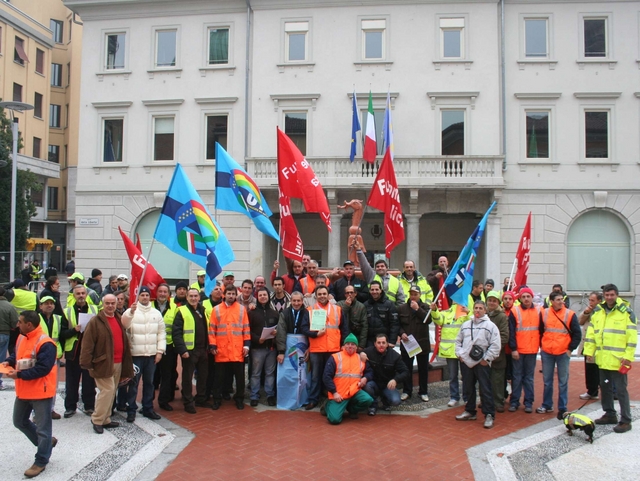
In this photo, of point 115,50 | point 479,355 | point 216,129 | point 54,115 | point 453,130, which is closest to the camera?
point 479,355

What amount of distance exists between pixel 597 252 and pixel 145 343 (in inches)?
757

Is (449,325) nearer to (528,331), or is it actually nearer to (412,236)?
(528,331)

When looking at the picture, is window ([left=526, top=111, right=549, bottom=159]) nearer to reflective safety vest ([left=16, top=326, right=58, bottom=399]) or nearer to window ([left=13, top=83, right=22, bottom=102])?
reflective safety vest ([left=16, top=326, right=58, bottom=399])

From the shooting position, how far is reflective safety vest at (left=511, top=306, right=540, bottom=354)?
8320mm

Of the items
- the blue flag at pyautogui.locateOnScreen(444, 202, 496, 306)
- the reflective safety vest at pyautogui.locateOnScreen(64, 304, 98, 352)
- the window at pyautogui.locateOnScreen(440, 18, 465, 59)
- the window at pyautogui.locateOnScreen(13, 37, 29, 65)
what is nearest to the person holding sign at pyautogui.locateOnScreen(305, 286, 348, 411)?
the blue flag at pyautogui.locateOnScreen(444, 202, 496, 306)

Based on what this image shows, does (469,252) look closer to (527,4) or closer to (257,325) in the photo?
(257,325)

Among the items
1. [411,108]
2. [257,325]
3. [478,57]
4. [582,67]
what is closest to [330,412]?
[257,325]

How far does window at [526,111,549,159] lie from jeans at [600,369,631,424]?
15754 mm

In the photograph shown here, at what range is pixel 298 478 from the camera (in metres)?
5.75

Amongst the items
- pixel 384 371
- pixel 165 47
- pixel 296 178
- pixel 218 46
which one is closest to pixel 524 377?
pixel 384 371

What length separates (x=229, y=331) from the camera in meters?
8.43

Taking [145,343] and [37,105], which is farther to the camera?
[37,105]

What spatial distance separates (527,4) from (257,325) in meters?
19.1

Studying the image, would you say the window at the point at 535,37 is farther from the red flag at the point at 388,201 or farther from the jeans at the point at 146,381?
the jeans at the point at 146,381
